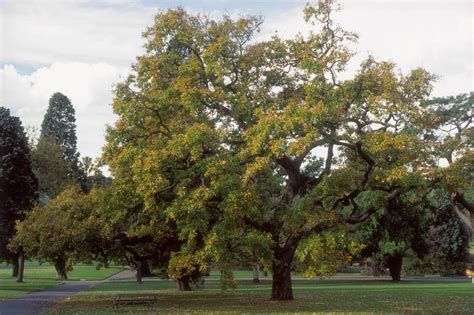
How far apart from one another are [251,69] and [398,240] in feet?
111

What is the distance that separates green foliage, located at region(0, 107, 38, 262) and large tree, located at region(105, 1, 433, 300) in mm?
19856

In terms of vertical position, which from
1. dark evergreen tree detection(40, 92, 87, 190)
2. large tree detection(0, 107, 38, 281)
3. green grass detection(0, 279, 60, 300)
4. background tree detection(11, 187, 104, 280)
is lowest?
green grass detection(0, 279, 60, 300)

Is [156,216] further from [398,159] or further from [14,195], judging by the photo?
[14,195]

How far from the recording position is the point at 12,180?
47.7 m

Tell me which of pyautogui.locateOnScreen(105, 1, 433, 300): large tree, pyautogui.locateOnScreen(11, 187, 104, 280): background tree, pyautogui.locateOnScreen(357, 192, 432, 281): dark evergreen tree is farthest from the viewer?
pyautogui.locateOnScreen(357, 192, 432, 281): dark evergreen tree

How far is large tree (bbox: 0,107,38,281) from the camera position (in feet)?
152

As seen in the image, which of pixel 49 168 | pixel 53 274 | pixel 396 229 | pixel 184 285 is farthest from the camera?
pixel 53 274

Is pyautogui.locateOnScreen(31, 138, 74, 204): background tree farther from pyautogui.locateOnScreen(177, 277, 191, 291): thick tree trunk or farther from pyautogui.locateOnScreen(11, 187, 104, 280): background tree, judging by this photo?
pyautogui.locateOnScreen(11, 187, 104, 280): background tree

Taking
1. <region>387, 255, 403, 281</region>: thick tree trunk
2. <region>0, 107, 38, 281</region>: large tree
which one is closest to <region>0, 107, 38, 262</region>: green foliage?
<region>0, 107, 38, 281</region>: large tree

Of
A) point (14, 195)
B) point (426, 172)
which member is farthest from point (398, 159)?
point (14, 195)

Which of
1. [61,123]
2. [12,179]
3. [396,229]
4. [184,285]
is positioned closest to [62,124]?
[61,123]

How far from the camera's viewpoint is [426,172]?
28531 mm

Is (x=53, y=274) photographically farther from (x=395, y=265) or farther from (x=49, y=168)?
(x=395, y=265)

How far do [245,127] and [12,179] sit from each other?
25.0 meters
